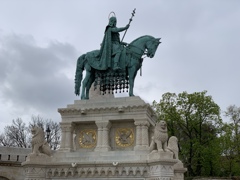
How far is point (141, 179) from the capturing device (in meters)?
14.9

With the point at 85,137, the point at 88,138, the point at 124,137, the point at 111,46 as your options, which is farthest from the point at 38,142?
the point at 111,46

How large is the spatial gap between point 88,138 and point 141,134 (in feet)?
9.43

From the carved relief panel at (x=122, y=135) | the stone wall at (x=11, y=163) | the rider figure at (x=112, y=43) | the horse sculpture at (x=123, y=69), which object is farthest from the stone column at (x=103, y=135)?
the stone wall at (x=11, y=163)

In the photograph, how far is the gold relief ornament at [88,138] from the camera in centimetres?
1695

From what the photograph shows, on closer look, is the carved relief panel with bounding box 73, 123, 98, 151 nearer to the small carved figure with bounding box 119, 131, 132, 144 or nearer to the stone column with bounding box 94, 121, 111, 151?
the stone column with bounding box 94, 121, 111, 151

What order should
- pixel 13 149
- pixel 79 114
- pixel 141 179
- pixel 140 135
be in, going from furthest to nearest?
pixel 13 149, pixel 79 114, pixel 140 135, pixel 141 179

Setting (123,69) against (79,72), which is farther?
(79,72)

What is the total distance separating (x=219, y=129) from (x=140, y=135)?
24.0m

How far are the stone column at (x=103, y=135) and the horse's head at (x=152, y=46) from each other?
4.29 meters

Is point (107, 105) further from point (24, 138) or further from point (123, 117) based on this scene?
point (24, 138)

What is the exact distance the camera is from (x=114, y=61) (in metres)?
17.8

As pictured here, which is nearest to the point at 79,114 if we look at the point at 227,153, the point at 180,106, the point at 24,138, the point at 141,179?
the point at 141,179

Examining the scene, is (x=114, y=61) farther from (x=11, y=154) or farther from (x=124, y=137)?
(x=11, y=154)

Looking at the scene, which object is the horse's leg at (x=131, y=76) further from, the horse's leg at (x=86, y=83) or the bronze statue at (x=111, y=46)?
the horse's leg at (x=86, y=83)
